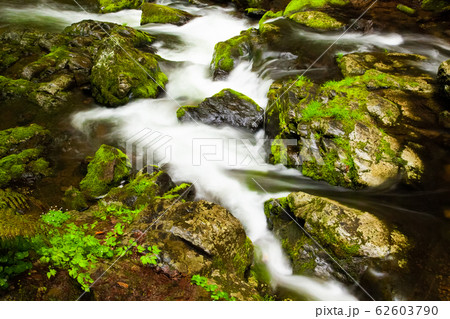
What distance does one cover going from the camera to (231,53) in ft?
33.2

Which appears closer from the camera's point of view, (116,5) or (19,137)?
(19,137)

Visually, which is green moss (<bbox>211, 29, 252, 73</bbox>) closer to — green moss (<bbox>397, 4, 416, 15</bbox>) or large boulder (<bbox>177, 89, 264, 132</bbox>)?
large boulder (<bbox>177, 89, 264, 132</bbox>)

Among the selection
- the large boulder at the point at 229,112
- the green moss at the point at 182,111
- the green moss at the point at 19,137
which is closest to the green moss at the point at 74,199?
the green moss at the point at 19,137

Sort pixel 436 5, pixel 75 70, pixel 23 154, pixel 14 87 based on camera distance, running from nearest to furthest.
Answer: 1. pixel 23 154
2. pixel 14 87
3. pixel 75 70
4. pixel 436 5

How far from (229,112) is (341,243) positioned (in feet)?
16.5

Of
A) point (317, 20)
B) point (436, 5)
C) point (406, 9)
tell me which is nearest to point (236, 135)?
point (317, 20)

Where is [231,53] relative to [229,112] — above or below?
above

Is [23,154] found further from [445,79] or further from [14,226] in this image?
[445,79]

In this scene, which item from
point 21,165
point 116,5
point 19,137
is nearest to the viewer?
point 21,165

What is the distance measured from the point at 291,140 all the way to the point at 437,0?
12738 mm

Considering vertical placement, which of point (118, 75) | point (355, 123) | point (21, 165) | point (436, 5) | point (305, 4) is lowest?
point (21, 165)

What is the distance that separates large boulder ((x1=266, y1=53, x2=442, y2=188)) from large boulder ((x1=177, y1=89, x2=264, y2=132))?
47 centimetres

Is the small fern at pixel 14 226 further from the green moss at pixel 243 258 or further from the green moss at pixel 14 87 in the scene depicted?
the green moss at pixel 14 87
